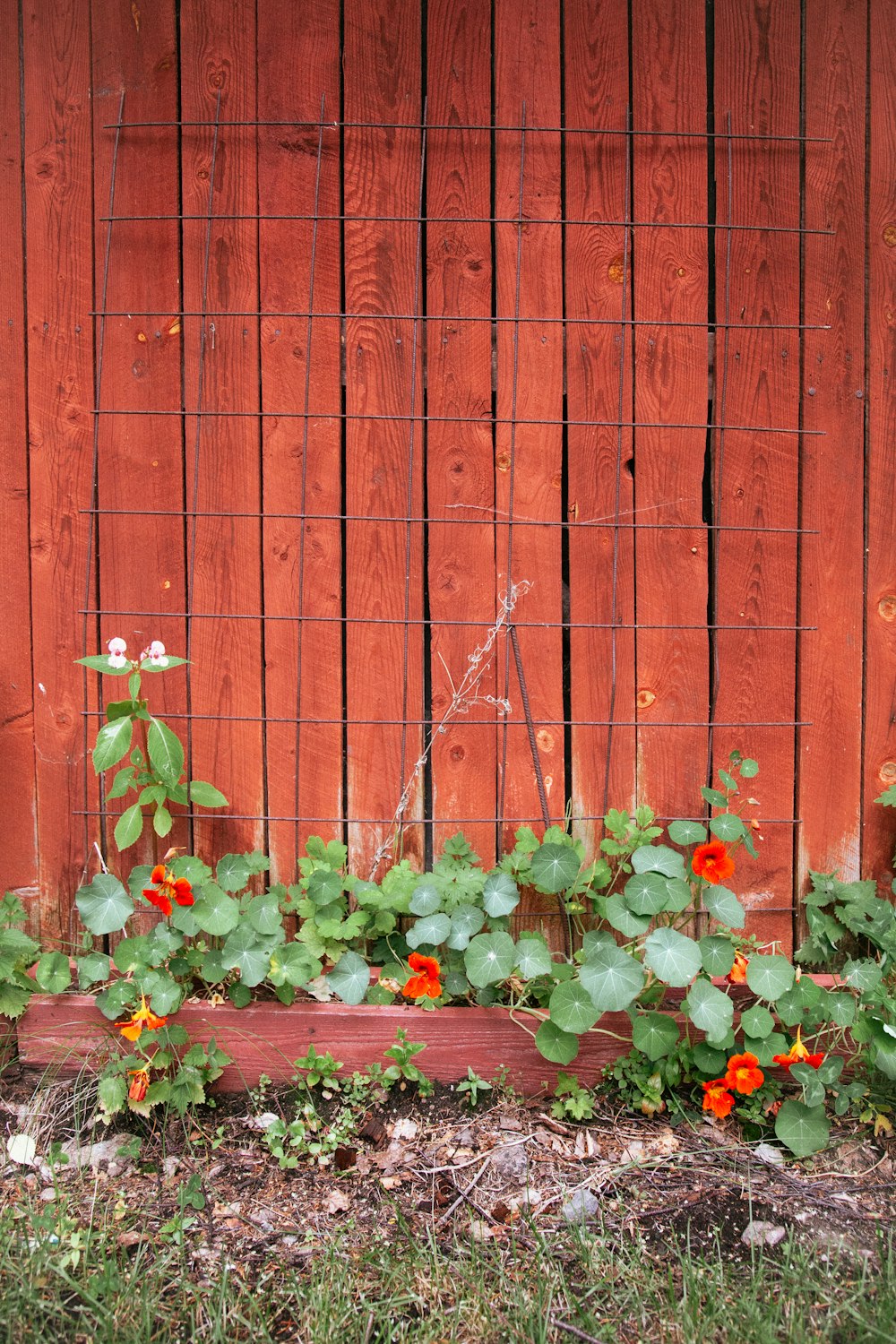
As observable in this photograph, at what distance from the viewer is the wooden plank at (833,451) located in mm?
2328

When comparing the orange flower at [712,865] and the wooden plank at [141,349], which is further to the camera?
the wooden plank at [141,349]

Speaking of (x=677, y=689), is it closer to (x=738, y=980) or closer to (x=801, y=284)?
(x=738, y=980)

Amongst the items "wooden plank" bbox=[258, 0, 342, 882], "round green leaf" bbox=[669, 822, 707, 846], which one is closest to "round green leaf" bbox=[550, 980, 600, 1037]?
"round green leaf" bbox=[669, 822, 707, 846]

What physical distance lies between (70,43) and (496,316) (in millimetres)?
1326

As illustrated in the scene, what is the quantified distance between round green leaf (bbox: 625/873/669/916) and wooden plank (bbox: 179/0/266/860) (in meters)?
0.98

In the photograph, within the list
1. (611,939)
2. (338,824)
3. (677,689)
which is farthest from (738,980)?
(338,824)

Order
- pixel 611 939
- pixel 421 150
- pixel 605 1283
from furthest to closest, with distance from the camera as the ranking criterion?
1. pixel 421 150
2. pixel 611 939
3. pixel 605 1283

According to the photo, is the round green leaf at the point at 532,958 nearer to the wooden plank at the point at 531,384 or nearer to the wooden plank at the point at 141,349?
the wooden plank at the point at 531,384

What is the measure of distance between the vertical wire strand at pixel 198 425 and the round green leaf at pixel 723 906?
4.47 feet

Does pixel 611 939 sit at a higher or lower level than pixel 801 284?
lower

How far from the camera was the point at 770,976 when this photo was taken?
6.68ft

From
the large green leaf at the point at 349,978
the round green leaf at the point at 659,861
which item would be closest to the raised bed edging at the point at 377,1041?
the large green leaf at the point at 349,978

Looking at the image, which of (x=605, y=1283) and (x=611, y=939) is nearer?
(x=605, y=1283)

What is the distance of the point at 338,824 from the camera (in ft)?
7.80
